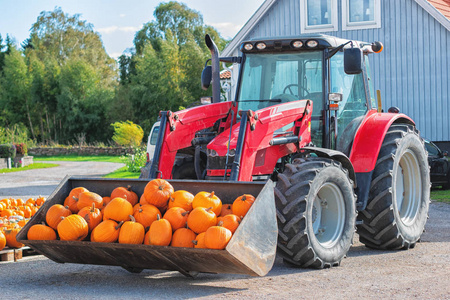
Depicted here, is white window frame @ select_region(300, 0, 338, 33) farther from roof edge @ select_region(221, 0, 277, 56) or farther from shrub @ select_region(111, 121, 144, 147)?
shrub @ select_region(111, 121, 144, 147)

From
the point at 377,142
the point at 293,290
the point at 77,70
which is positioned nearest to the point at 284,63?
the point at 377,142

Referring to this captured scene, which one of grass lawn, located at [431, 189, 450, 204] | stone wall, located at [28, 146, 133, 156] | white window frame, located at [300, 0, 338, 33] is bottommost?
stone wall, located at [28, 146, 133, 156]

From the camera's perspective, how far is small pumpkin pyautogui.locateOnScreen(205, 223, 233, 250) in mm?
5684

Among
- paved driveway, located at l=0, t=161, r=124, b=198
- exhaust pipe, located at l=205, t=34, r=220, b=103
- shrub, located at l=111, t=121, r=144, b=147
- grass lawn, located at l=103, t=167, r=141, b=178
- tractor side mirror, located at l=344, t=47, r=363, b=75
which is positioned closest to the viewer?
tractor side mirror, located at l=344, t=47, r=363, b=75

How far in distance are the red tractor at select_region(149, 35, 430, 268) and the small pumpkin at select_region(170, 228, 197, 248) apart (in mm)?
1037

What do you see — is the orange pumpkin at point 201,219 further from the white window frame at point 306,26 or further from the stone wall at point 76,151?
the stone wall at point 76,151

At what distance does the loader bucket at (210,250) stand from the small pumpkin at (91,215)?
259 millimetres

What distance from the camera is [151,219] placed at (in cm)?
631

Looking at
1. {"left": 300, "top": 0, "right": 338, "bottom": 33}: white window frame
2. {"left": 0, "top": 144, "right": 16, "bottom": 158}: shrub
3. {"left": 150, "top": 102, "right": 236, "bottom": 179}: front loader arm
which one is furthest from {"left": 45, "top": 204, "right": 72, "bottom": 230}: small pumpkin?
{"left": 0, "top": 144, "right": 16, "bottom": 158}: shrub

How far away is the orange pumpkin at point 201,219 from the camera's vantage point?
6.04 metres

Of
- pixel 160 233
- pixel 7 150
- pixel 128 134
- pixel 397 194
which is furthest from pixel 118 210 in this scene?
pixel 128 134

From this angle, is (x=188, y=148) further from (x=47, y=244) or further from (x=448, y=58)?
(x=448, y=58)

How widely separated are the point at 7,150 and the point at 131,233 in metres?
25.8

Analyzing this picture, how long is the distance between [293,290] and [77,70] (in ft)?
181
